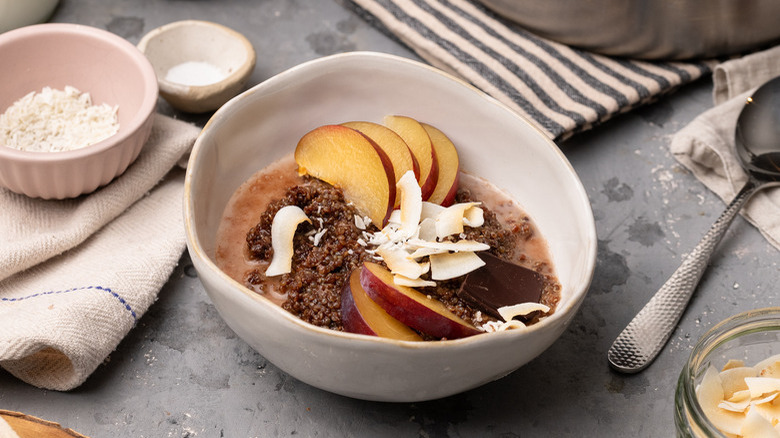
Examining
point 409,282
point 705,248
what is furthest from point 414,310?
point 705,248

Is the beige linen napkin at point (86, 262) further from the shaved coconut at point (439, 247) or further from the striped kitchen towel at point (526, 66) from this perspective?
the striped kitchen towel at point (526, 66)

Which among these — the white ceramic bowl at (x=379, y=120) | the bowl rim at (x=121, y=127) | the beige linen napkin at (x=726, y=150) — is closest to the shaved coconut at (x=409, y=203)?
the white ceramic bowl at (x=379, y=120)

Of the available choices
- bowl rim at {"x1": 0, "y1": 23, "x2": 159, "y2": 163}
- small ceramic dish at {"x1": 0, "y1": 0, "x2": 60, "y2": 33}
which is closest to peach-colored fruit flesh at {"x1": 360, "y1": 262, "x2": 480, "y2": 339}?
bowl rim at {"x1": 0, "y1": 23, "x2": 159, "y2": 163}

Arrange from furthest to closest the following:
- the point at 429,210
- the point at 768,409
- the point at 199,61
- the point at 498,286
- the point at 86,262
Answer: the point at 199,61 → the point at 86,262 → the point at 429,210 → the point at 498,286 → the point at 768,409

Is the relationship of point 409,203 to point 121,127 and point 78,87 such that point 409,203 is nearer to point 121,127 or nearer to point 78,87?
point 121,127

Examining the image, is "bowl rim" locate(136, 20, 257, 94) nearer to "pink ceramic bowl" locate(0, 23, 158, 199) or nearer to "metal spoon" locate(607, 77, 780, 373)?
"pink ceramic bowl" locate(0, 23, 158, 199)

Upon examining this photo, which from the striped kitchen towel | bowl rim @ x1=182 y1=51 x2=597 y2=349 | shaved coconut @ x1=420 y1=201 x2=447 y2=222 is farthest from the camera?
the striped kitchen towel
